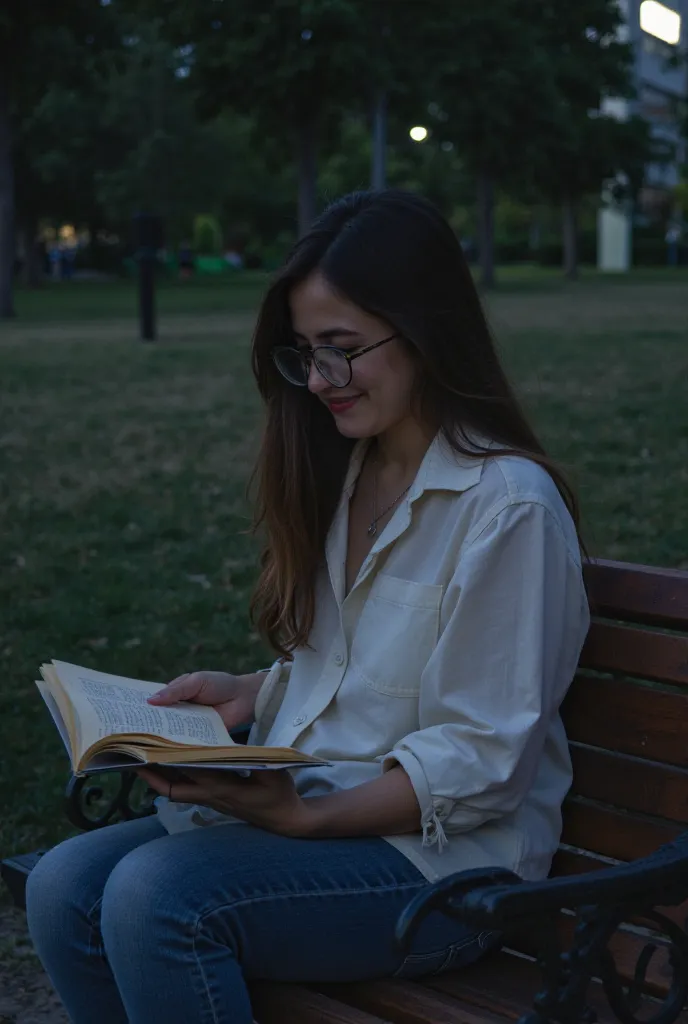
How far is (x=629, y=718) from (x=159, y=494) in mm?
5823

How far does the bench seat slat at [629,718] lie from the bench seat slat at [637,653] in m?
0.03

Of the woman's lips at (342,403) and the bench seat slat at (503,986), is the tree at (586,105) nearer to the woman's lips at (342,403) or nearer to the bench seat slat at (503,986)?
the woman's lips at (342,403)

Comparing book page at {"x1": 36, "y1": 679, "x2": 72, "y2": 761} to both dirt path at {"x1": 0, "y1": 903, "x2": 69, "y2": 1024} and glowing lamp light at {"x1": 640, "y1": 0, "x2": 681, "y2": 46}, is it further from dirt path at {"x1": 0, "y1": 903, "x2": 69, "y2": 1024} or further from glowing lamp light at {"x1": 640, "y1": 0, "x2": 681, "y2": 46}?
glowing lamp light at {"x1": 640, "y1": 0, "x2": 681, "y2": 46}

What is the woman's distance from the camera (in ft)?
7.45

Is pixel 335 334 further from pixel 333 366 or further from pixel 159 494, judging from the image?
pixel 159 494

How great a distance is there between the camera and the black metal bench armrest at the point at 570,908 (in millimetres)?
1935

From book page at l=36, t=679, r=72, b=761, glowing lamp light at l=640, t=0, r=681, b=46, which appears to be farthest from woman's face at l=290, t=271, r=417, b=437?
glowing lamp light at l=640, t=0, r=681, b=46

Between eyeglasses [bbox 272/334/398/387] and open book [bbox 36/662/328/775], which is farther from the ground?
eyeglasses [bbox 272/334/398/387]

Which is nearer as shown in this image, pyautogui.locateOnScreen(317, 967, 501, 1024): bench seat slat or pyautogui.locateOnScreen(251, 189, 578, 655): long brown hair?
pyautogui.locateOnScreen(317, 967, 501, 1024): bench seat slat

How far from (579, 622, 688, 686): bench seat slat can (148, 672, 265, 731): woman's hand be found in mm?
610

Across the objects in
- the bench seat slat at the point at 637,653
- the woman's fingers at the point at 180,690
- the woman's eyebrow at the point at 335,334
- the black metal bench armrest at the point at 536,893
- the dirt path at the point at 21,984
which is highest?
the woman's eyebrow at the point at 335,334

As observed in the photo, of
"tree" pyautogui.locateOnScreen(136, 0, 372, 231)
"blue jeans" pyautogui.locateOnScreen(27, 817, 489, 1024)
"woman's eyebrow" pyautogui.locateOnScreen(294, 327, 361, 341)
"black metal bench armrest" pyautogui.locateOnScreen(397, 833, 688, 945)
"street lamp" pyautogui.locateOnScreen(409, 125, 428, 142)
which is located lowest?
"blue jeans" pyautogui.locateOnScreen(27, 817, 489, 1024)

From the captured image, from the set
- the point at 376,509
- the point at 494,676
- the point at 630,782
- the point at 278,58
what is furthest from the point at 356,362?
the point at 278,58

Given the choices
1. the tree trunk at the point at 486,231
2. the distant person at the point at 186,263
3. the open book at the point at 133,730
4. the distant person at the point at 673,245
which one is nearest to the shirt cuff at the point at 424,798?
the open book at the point at 133,730
